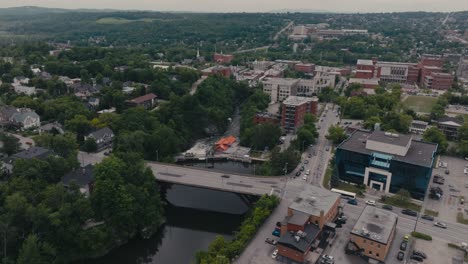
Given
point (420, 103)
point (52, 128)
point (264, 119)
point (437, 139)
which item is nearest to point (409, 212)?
point (437, 139)

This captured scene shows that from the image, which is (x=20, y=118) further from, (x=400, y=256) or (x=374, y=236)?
(x=400, y=256)

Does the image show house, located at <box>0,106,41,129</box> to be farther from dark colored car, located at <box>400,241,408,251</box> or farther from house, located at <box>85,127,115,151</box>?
dark colored car, located at <box>400,241,408,251</box>

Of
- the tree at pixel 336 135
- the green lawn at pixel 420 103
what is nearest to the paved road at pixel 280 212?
the tree at pixel 336 135

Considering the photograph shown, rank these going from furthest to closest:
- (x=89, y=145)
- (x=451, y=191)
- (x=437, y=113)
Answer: (x=437, y=113) → (x=89, y=145) → (x=451, y=191)

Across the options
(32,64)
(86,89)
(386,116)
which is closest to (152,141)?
(86,89)

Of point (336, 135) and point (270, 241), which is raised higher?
point (336, 135)

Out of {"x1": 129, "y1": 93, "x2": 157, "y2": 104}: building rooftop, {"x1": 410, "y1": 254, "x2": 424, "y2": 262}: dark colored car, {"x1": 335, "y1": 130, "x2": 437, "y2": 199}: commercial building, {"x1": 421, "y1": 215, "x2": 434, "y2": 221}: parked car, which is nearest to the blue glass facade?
{"x1": 335, "y1": 130, "x2": 437, "y2": 199}: commercial building

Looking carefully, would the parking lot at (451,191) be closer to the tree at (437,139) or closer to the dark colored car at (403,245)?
the tree at (437,139)

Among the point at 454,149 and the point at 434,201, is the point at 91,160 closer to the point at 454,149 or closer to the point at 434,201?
the point at 434,201
